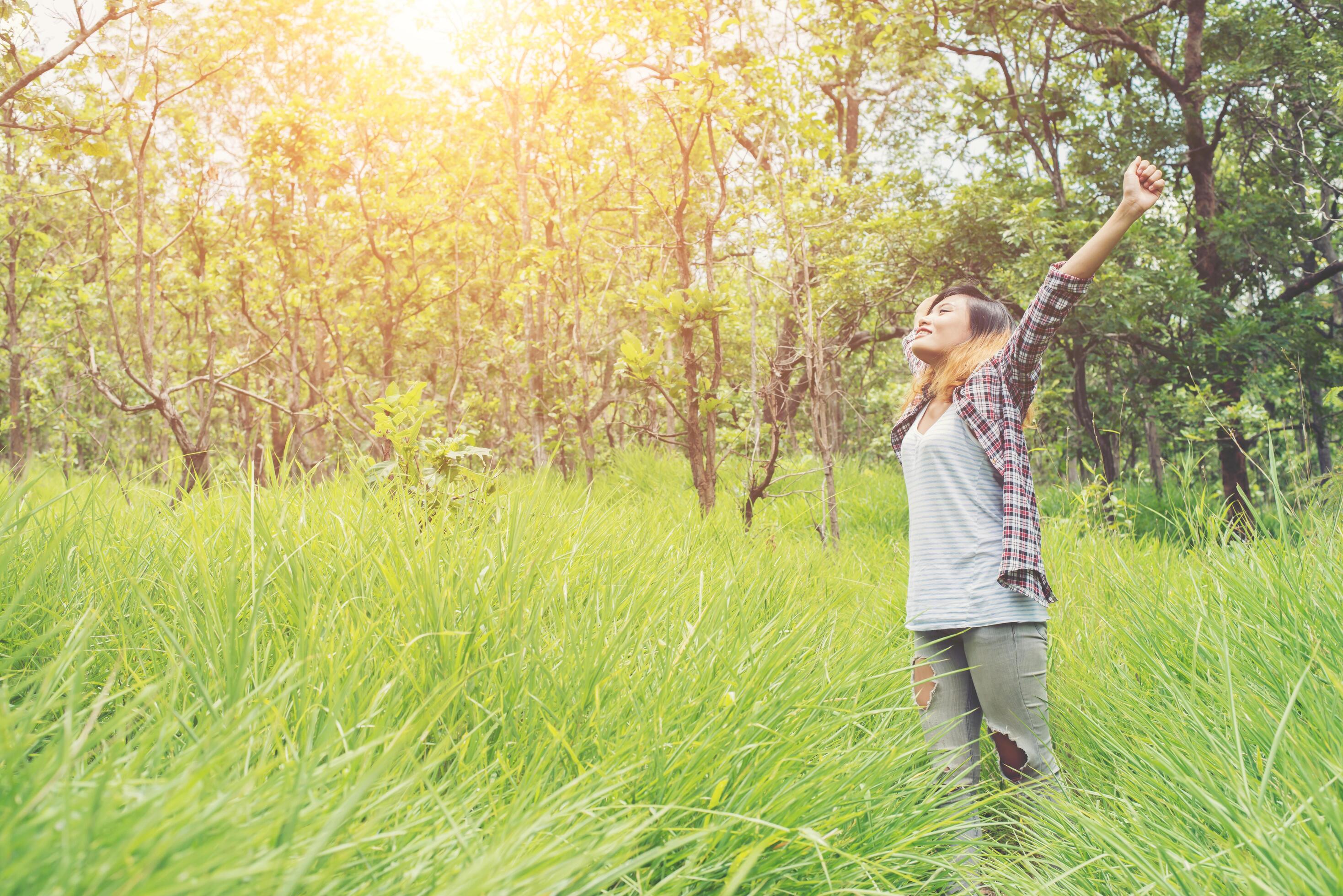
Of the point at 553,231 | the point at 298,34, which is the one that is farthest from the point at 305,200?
the point at 298,34

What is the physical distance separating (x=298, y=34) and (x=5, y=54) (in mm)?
6278

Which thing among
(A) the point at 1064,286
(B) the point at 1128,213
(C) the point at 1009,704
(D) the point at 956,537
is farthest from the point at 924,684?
(B) the point at 1128,213

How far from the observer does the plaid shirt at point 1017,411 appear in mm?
2211

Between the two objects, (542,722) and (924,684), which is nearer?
(542,722)

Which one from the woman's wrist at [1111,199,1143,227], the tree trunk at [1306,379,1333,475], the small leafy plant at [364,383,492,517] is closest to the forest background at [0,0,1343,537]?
the tree trunk at [1306,379,1333,475]

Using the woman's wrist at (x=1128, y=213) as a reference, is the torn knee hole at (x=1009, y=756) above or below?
below

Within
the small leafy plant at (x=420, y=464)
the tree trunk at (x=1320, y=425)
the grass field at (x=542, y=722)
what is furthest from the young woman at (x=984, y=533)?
the tree trunk at (x=1320, y=425)

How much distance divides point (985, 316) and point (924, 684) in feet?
4.08

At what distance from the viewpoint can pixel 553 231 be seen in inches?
278

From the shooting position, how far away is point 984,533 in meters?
2.33

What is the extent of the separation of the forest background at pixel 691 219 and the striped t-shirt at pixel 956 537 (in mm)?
1789

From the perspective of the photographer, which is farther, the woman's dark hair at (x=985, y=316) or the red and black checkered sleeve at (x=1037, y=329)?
the woman's dark hair at (x=985, y=316)

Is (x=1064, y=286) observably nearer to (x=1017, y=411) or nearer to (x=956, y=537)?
(x=1017, y=411)

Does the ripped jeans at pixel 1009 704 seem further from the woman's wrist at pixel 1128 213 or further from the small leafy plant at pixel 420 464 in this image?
the small leafy plant at pixel 420 464
